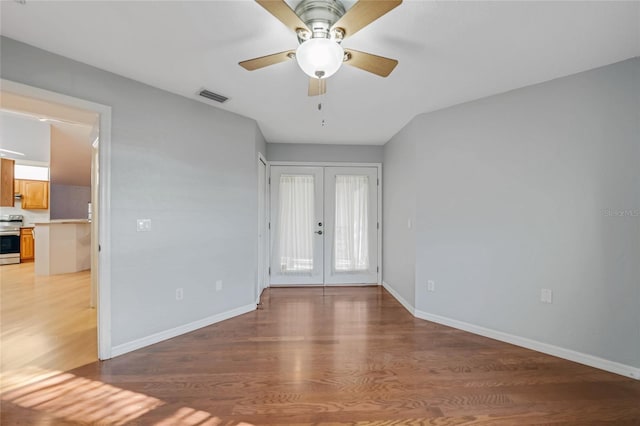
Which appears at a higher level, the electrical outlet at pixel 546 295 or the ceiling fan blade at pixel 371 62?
the ceiling fan blade at pixel 371 62

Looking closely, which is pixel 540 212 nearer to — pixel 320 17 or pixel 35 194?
pixel 320 17

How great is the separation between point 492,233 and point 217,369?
2.93 meters

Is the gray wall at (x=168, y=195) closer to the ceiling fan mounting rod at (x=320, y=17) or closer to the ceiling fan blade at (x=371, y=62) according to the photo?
the ceiling fan mounting rod at (x=320, y=17)

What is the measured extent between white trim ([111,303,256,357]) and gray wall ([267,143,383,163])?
2.50 meters

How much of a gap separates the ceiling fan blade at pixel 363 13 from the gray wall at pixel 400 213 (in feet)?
7.16

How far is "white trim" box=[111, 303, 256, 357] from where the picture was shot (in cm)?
242

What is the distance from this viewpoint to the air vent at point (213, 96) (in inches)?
108

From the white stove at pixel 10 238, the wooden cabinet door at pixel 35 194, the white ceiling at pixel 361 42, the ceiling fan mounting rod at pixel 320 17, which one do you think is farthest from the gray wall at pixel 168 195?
the white stove at pixel 10 238

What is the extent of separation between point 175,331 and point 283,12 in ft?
9.76

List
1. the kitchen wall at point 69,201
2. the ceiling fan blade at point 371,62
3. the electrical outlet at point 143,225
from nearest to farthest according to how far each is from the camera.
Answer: the ceiling fan blade at point 371,62, the electrical outlet at point 143,225, the kitchen wall at point 69,201

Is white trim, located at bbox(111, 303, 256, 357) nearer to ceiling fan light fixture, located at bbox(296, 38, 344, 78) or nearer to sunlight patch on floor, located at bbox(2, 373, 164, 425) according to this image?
sunlight patch on floor, located at bbox(2, 373, 164, 425)

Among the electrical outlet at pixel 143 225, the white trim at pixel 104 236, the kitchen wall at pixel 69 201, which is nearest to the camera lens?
the white trim at pixel 104 236

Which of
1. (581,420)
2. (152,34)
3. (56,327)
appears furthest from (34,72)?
(581,420)

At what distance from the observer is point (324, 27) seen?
62.2 inches
